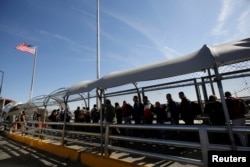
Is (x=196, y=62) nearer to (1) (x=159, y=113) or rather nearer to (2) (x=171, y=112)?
(2) (x=171, y=112)

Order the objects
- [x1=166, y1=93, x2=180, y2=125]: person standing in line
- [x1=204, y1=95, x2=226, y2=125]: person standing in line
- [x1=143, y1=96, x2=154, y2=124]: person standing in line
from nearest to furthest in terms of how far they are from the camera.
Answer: [x1=204, y1=95, x2=226, y2=125]: person standing in line < [x1=166, y1=93, x2=180, y2=125]: person standing in line < [x1=143, y1=96, x2=154, y2=124]: person standing in line

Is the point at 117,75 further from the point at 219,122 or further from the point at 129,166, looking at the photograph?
the point at 219,122

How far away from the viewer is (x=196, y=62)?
3.47 meters

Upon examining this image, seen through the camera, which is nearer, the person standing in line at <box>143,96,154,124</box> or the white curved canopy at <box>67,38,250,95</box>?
the white curved canopy at <box>67,38,250,95</box>

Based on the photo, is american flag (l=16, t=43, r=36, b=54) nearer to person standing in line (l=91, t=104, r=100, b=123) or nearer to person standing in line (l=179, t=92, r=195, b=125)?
person standing in line (l=91, t=104, r=100, b=123)

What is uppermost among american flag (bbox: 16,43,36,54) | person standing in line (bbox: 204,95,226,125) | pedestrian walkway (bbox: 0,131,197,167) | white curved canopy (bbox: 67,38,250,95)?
american flag (bbox: 16,43,36,54)

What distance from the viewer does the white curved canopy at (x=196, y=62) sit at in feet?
10.6

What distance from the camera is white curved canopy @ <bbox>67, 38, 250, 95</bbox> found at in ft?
10.6

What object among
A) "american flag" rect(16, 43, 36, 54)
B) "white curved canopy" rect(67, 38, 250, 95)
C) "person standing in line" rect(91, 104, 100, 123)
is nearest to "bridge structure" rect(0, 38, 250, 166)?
"white curved canopy" rect(67, 38, 250, 95)

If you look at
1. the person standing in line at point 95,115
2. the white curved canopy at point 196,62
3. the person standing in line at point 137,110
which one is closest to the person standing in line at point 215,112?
the white curved canopy at point 196,62

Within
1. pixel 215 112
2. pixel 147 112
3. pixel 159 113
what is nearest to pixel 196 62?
pixel 215 112

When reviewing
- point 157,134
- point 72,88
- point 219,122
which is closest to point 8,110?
point 72,88

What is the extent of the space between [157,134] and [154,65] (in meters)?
3.72

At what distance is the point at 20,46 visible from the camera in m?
20.7
